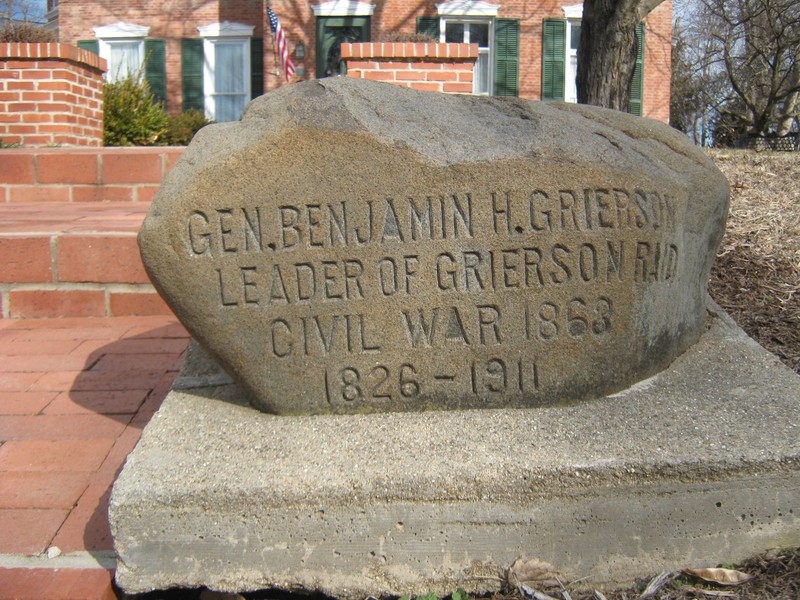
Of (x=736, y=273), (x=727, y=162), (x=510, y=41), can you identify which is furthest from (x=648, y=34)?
(x=736, y=273)

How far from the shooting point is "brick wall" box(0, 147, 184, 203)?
5.48 meters

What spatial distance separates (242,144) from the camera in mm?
2088

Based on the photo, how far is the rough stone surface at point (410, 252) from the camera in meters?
2.09

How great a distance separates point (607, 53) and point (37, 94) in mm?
4934

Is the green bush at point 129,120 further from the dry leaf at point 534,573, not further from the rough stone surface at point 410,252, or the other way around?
the dry leaf at point 534,573

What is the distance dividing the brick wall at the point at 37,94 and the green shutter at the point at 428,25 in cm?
849

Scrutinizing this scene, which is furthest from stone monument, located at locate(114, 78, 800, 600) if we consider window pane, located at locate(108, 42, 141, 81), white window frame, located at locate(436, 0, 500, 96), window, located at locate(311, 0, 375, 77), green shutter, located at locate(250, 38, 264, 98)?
window pane, located at locate(108, 42, 141, 81)

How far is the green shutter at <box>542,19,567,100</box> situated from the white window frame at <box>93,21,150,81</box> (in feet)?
26.8

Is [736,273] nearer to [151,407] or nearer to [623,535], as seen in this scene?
[623,535]

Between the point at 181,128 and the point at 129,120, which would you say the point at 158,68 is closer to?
the point at 181,128

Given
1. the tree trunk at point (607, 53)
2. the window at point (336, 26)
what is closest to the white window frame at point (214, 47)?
the window at point (336, 26)

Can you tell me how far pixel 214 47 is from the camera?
50.6ft

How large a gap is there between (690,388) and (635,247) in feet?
1.58

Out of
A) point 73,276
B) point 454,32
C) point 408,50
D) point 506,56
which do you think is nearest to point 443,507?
point 73,276
